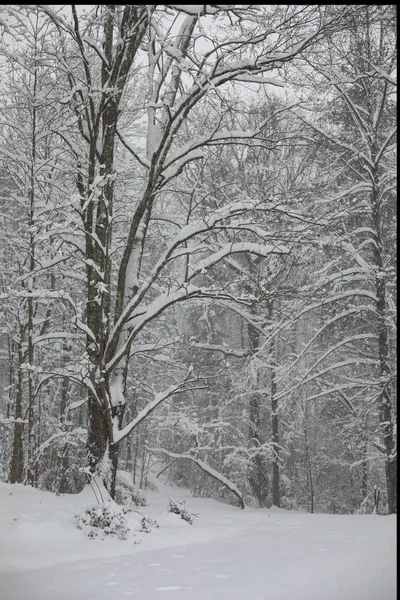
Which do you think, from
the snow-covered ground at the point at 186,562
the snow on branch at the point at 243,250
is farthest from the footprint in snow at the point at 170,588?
the snow on branch at the point at 243,250

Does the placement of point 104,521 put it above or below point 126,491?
above

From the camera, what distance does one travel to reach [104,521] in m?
5.22

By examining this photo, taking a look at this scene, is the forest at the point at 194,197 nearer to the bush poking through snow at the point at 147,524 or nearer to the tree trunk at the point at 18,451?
the tree trunk at the point at 18,451

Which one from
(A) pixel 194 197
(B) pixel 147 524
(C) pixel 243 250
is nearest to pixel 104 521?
(B) pixel 147 524

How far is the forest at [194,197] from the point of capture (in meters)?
6.57

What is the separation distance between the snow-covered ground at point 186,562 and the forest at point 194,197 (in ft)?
4.84

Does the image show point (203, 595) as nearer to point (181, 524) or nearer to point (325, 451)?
point (181, 524)

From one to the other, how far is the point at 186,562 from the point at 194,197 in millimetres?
7814

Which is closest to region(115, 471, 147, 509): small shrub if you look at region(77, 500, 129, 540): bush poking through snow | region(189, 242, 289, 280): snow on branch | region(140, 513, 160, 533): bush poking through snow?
region(140, 513, 160, 533): bush poking through snow

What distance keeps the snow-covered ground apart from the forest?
1.48 metres

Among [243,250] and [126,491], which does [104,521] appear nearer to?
[243,250]

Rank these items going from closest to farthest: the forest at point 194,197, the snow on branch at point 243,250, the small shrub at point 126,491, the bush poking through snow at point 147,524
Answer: the bush poking through snow at point 147,524 → the forest at point 194,197 → the snow on branch at point 243,250 → the small shrub at point 126,491

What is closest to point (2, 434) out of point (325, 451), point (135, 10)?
point (325, 451)

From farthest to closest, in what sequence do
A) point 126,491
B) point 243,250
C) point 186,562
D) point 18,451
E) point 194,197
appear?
point 18,451
point 194,197
point 126,491
point 243,250
point 186,562
